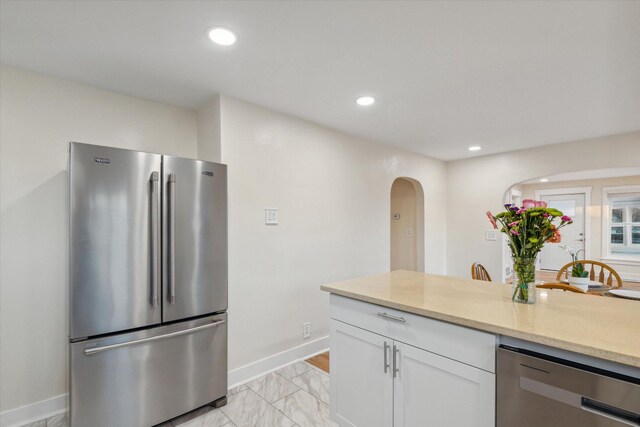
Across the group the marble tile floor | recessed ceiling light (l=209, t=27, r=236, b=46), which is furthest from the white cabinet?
recessed ceiling light (l=209, t=27, r=236, b=46)

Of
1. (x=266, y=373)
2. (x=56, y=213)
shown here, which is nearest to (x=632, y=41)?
(x=266, y=373)

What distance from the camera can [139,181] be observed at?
6.26 feet

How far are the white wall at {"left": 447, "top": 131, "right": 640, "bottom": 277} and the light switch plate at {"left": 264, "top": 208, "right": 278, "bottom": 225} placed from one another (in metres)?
3.53

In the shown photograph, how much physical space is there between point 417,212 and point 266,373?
3388 millimetres

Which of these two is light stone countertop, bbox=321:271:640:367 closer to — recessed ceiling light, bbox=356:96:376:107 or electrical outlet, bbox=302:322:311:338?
electrical outlet, bbox=302:322:311:338

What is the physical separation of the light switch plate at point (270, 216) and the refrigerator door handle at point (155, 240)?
99 cm

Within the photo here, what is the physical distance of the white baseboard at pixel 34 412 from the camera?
1.99 m

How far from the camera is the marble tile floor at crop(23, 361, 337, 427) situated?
2.04m

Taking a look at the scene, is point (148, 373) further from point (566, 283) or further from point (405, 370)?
point (566, 283)

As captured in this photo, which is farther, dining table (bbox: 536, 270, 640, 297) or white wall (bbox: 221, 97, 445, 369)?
dining table (bbox: 536, 270, 640, 297)

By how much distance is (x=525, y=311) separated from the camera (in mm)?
Answer: 1388

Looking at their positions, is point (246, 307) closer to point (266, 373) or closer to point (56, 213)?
point (266, 373)

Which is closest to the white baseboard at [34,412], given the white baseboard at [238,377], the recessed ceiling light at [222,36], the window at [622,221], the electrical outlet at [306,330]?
the white baseboard at [238,377]

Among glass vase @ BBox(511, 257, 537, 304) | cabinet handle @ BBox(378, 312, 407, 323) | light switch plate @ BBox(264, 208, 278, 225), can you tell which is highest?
light switch plate @ BBox(264, 208, 278, 225)
